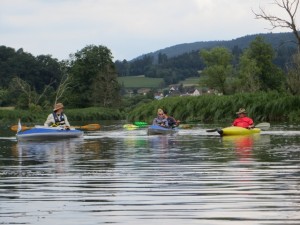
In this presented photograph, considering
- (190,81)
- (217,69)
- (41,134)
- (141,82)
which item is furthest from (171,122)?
(190,81)

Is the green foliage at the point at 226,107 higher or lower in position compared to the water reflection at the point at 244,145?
higher

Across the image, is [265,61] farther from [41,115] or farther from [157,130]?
[157,130]

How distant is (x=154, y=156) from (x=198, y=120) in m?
24.2

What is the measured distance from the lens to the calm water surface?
8344 millimetres

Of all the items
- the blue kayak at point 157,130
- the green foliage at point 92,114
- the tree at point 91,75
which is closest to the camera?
the blue kayak at point 157,130

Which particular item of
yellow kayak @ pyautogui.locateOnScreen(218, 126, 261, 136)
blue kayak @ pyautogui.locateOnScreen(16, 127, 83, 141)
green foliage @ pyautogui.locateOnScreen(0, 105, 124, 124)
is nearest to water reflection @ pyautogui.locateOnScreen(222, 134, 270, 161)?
yellow kayak @ pyautogui.locateOnScreen(218, 126, 261, 136)

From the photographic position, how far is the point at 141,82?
147 metres

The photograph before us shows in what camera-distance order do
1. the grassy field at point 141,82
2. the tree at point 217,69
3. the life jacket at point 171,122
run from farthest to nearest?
1. the grassy field at point 141,82
2. the tree at point 217,69
3. the life jacket at point 171,122

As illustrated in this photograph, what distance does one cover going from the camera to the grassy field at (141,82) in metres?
141

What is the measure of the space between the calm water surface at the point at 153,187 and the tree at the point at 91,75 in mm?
65526

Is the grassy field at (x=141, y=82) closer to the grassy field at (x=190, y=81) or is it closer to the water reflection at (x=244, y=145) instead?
the grassy field at (x=190, y=81)

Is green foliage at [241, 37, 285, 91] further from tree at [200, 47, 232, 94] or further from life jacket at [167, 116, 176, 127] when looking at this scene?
life jacket at [167, 116, 176, 127]

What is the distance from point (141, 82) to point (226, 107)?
106028 mm

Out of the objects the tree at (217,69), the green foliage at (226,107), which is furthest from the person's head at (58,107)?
the tree at (217,69)
